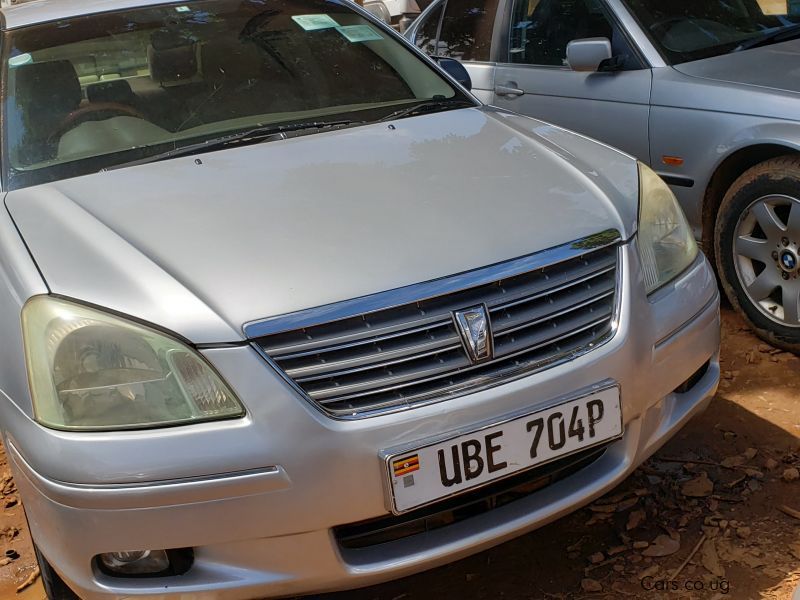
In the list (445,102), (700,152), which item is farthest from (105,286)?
(700,152)

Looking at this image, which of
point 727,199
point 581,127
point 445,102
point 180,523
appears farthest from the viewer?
point 581,127

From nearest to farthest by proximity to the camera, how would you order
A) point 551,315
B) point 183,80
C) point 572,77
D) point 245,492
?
point 245,492, point 551,315, point 183,80, point 572,77

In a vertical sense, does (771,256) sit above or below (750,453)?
above

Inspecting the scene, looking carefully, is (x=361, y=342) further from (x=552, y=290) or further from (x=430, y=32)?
(x=430, y=32)

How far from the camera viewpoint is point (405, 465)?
1.85 metres

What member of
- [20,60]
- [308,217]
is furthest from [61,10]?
[308,217]

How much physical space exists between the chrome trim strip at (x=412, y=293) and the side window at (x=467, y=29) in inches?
118

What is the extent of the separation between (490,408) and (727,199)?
6.71 ft

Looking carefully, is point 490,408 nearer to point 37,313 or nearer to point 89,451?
point 89,451

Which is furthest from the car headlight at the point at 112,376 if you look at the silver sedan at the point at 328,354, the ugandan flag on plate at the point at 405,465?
the ugandan flag on plate at the point at 405,465

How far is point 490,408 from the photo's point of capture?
1.93 meters

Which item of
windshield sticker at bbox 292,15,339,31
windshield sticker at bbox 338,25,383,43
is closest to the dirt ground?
windshield sticker at bbox 338,25,383,43

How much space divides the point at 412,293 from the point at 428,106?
1326 mm

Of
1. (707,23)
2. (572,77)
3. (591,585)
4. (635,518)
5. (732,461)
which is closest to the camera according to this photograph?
(591,585)
